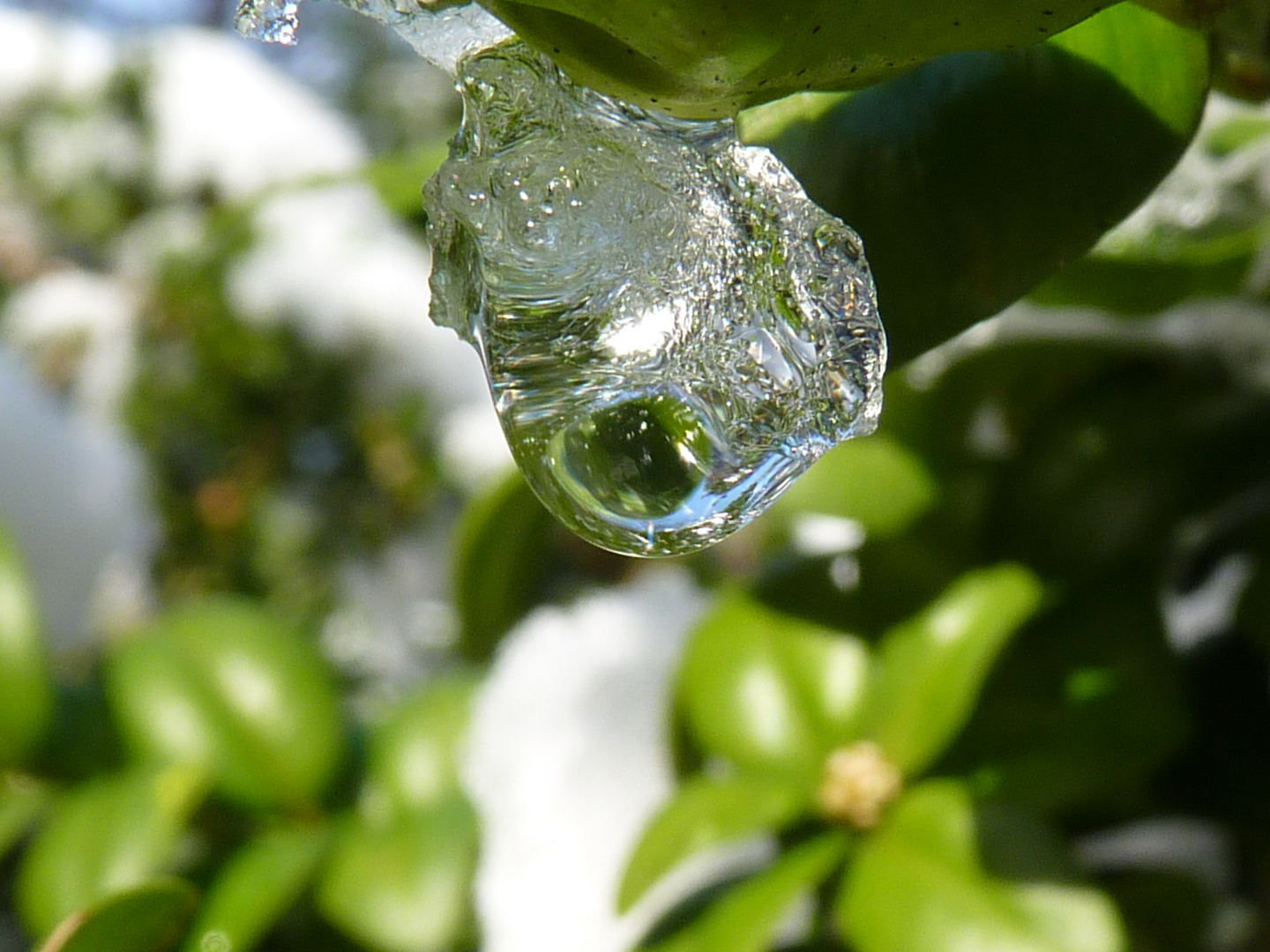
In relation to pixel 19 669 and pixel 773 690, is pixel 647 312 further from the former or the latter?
pixel 19 669

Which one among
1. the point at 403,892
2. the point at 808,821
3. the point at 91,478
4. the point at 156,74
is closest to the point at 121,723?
the point at 403,892

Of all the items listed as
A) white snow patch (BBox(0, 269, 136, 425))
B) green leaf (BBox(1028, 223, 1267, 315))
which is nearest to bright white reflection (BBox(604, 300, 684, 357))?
green leaf (BBox(1028, 223, 1267, 315))

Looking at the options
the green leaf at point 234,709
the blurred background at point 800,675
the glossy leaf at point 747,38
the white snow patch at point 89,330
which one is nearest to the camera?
the glossy leaf at point 747,38

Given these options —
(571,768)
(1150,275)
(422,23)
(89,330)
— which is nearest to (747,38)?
(422,23)

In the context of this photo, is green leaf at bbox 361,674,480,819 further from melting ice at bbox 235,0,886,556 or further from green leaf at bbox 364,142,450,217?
melting ice at bbox 235,0,886,556

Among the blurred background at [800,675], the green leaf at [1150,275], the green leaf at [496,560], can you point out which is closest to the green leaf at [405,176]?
the blurred background at [800,675]

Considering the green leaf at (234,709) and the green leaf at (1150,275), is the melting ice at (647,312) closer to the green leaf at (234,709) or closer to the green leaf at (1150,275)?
the green leaf at (1150,275)

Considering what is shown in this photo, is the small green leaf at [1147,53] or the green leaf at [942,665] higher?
the small green leaf at [1147,53]
